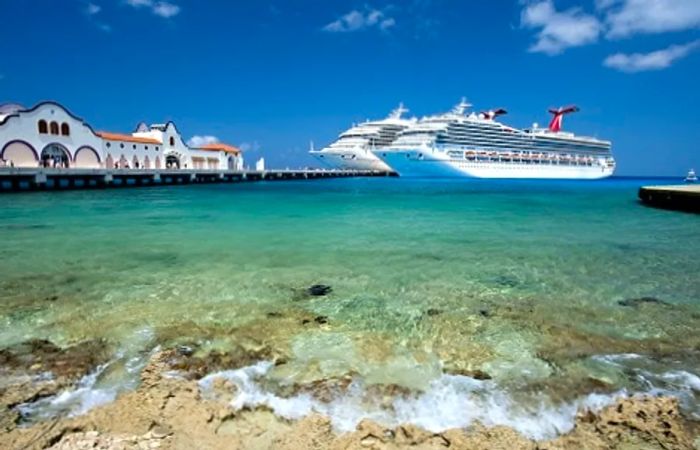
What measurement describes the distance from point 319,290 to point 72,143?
4406 cm

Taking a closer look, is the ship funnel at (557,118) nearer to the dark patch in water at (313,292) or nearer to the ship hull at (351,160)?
the ship hull at (351,160)

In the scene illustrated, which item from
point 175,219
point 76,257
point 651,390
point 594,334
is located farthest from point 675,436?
point 175,219

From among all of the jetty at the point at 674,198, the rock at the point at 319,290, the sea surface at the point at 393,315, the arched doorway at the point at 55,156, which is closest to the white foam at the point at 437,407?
the sea surface at the point at 393,315

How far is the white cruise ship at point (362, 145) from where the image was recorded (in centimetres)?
7631

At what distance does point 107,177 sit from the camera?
39531 millimetres

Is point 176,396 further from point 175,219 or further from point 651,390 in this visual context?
point 175,219

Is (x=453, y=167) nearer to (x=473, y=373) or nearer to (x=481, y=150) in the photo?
(x=481, y=150)

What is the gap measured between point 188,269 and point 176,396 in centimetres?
539

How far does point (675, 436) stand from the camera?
299 centimetres

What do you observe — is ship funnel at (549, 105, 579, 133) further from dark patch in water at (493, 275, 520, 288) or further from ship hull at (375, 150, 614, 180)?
dark patch in water at (493, 275, 520, 288)

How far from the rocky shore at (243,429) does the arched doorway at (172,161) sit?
187 feet

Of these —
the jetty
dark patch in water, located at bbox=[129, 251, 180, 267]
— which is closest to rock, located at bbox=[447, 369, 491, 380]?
dark patch in water, located at bbox=[129, 251, 180, 267]

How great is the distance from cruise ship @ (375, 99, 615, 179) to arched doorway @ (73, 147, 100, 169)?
40396mm

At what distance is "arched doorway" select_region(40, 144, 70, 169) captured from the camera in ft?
130
